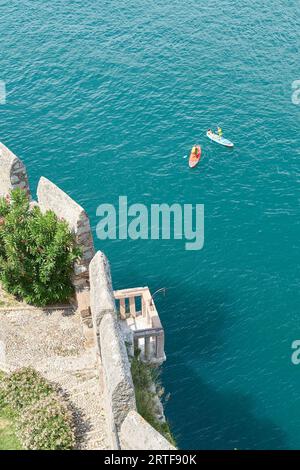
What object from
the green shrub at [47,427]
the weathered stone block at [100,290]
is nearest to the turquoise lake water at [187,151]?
the green shrub at [47,427]

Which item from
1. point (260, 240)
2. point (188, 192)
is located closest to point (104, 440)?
point (260, 240)

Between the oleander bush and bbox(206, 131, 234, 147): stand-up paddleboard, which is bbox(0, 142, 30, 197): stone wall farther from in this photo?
bbox(206, 131, 234, 147): stand-up paddleboard

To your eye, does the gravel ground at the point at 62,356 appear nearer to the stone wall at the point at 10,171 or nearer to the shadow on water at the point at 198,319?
the stone wall at the point at 10,171

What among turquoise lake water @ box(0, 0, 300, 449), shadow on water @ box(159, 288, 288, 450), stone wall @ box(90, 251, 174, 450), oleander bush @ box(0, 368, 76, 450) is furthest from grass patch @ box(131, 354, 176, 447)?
turquoise lake water @ box(0, 0, 300, 449)

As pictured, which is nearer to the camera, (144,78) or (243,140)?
(243,140)

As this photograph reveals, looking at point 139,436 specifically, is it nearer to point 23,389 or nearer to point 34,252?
point 23,389

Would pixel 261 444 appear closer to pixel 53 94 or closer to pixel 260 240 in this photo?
pixel 260 240
